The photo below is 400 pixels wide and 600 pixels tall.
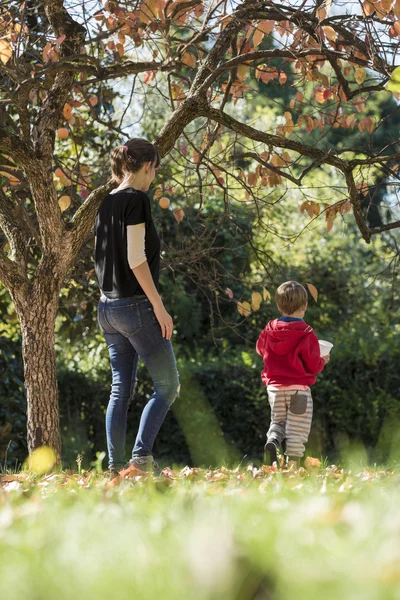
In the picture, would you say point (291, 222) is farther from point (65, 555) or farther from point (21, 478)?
point (65, 555)

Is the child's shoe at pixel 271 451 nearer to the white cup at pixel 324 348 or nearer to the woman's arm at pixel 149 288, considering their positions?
the white cup at pixel 324 348

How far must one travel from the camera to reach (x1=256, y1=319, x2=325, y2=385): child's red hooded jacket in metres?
4.95

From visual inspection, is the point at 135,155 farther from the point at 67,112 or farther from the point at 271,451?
the point at 271,451

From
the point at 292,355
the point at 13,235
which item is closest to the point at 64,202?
the point at 13,235

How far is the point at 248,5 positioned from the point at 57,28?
1.20m

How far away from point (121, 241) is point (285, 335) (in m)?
1.54

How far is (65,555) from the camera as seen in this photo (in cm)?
164

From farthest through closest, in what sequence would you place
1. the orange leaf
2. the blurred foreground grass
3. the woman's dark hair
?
1. the orange leaf
2. the woman's dark hair
3. the blurred foreground grass

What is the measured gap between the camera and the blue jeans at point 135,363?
3.84 m

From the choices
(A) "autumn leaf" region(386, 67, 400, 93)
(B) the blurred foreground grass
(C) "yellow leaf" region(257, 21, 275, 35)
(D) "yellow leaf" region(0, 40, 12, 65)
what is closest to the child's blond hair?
(C) "yellow leaf" region(257, 21, 275, 35)

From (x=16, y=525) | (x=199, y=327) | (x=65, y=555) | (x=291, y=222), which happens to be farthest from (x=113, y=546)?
(x=291, y=222)

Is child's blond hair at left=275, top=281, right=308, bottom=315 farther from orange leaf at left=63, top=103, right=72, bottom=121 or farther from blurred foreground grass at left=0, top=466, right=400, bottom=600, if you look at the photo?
blurred foreground grass at left=0, top=466, right=400, bottom=600

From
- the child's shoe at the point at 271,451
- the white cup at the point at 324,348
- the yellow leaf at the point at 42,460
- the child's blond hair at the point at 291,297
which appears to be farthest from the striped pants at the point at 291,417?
the yellow leaf at the point at 42,460

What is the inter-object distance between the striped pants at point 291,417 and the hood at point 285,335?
0.29m
